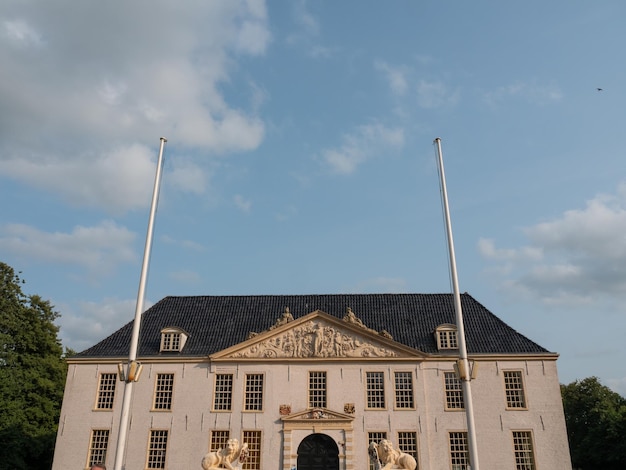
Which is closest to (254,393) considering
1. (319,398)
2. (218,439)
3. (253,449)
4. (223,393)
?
(223,393)

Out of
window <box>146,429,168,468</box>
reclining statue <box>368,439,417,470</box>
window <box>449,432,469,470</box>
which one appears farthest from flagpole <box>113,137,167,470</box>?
window <box>449,432,469,470</box>

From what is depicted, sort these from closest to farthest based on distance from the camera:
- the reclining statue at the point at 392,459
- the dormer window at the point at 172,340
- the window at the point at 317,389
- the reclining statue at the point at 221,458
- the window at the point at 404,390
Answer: the reclining statue at the point at 221,458
the reclining statue at the point at 392,459
the window at the point at 404,390
the window at the point at 317,389
the dormer window at the point at 172,340

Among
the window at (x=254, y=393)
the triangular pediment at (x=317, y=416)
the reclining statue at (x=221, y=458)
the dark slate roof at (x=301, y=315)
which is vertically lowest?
the reclining statue at (x=221, y=458)

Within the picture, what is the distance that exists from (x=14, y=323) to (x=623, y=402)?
48.8 metres

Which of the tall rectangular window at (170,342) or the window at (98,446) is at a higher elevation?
the tall rectangular window at (170,342)

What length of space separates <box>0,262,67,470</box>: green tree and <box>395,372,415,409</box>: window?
2261 cm

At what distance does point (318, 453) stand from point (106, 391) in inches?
473

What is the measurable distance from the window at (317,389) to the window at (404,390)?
3.89 meters

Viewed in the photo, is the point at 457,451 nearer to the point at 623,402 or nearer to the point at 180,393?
the point at 180,393

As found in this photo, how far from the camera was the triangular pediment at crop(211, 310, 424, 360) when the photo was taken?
2953 centimetres

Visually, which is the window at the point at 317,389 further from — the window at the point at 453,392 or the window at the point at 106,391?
the window at the point at 106,391

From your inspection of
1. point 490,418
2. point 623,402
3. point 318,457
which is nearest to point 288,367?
point 318,457

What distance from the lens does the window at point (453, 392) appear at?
2841 cm

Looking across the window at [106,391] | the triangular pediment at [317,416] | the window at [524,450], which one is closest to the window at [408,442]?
the triangular pediment at [317,416]
